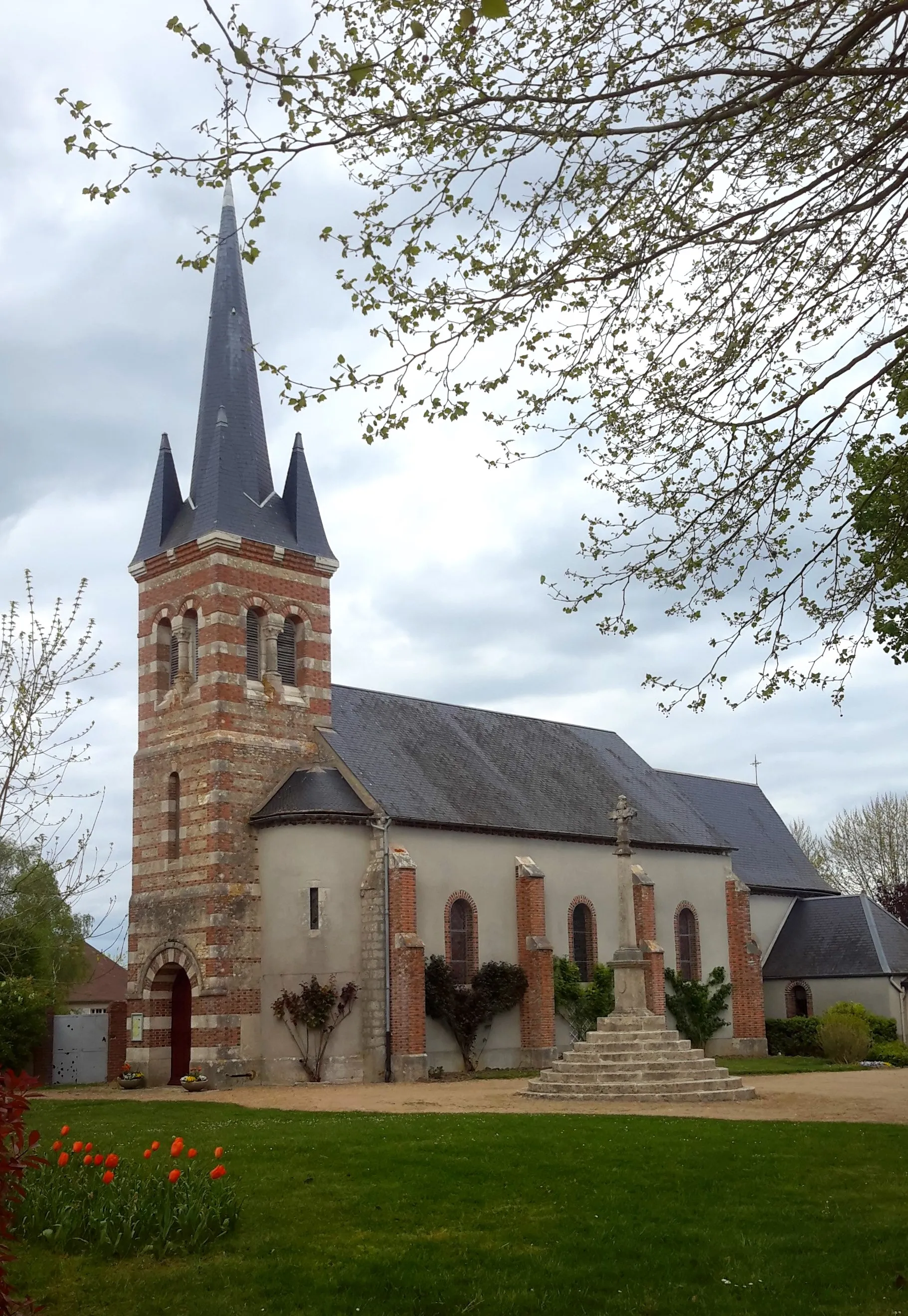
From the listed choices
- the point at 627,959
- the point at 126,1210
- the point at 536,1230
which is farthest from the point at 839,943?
the point at 126,1210

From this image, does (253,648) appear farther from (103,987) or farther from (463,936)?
(103,987)

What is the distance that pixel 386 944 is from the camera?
27656 millimetres

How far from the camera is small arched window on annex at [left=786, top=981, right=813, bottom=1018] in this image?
3894 centimetres

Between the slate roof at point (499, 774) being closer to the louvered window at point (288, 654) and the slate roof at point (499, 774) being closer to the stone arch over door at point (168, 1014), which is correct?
the louvered window at point (288, 654)

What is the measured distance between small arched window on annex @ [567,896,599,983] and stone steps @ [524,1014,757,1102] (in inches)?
442

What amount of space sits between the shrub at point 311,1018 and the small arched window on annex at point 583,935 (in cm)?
803

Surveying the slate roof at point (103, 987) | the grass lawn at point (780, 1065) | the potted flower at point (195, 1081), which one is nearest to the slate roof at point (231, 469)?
the potted flower at point (195, 1081)

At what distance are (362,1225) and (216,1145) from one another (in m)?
3.81

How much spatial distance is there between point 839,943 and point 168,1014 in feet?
68.1

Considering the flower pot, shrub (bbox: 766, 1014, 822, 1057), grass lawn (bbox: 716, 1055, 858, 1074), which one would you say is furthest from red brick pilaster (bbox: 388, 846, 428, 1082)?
shrub (bbox: 766, 1014, 822, 1057)

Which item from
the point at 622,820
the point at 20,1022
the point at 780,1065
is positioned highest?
the point at 622,820

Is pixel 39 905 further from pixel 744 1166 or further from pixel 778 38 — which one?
pixel 778 38

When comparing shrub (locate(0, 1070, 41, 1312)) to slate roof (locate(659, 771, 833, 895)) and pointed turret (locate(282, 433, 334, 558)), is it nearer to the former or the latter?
pointed turret (locate(282, 433, 334, 558))

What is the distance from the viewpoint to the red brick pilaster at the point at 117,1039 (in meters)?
31.1
